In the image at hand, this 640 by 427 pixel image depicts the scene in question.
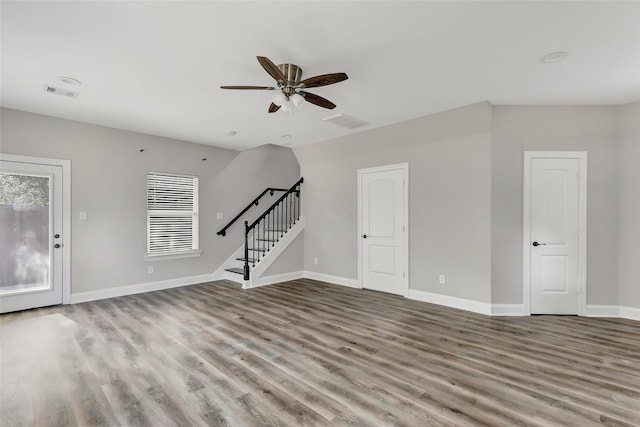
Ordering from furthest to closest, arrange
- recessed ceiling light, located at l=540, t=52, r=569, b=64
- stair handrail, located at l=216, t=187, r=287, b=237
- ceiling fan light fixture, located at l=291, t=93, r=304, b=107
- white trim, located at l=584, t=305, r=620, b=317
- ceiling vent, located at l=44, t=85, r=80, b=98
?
stair handrail, located at l=216, t=187, r=287, b=237, white trim, located at l=584, t=305, r=620, b=317, ceiling vent, located at l=44, t=85, r=80, b=98, ceiling fan light fixture, located at l=291, t=93, r=304, b=107, recessed ceiling light, located at l=540, t=52, r=569, b=64

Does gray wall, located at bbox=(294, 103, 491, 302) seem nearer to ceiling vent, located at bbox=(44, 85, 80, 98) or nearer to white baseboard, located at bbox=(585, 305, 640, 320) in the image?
white baseboard, located at bbox=(585, 305, 640, 320)

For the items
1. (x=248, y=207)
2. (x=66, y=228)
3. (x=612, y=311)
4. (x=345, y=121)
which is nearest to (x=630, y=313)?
(x=612, y=311)

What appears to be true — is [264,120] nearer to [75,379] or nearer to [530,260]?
[75,379]

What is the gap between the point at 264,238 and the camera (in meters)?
6.90

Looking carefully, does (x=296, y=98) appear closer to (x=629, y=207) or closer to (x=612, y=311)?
(x=629, y=207)

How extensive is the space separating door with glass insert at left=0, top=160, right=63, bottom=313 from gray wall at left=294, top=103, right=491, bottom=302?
4.44 meters

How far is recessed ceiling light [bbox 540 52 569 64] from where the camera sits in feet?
9.34

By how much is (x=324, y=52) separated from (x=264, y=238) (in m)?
4.73

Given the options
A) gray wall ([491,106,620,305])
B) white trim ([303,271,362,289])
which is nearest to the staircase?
white trim ([303,271,362,289])

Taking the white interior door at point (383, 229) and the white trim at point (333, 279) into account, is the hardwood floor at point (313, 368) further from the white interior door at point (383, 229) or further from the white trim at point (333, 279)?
the white trim at point (333, 279)

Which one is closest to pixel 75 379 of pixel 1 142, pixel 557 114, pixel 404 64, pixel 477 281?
pixel 1 142

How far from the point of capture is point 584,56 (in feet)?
9.46

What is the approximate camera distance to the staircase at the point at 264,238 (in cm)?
586

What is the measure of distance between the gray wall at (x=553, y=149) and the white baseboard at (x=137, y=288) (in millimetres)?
5051
